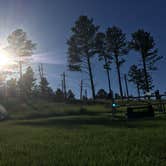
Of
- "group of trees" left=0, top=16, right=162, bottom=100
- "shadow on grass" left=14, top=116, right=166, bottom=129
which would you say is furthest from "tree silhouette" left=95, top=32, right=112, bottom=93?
"shadow on grass" left=14, top=116, right=166, bottom=129

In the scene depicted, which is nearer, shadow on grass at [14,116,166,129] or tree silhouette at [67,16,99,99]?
shadow on grass at [14,116,166,129]

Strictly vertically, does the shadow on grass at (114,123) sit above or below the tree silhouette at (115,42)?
below

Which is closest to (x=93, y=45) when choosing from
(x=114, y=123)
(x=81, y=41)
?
(x=81, y=41)

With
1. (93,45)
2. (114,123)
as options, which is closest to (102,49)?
(93,45)

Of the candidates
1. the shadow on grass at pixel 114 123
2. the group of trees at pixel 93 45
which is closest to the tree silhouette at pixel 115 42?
the group of trees at pixel 93 45

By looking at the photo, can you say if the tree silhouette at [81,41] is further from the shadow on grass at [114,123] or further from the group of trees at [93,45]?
the shadow on grass at [114,123]

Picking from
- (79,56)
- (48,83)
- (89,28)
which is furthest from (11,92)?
(48,83)

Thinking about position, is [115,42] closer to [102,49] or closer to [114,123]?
[102,49]

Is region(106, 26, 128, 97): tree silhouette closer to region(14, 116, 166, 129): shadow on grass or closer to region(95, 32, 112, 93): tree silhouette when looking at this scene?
region(95, 32, 112, 93): tree silhouette

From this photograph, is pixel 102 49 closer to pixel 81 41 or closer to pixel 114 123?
pixel 81 41

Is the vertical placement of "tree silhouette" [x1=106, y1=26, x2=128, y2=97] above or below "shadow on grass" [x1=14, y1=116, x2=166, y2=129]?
above

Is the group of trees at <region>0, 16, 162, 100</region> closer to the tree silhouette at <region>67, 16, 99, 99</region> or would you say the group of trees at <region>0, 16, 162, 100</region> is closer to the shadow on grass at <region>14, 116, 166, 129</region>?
the tree silhouette at <region>67, 16, 99, 99</region>

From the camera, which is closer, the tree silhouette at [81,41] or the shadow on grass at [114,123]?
the shadow on grass at [114,123]

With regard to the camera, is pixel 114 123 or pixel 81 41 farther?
pixel 81 41
